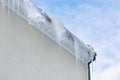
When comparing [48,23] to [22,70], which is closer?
[22,70]

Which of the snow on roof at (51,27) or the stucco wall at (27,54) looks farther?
the snow on roof at (51,27)

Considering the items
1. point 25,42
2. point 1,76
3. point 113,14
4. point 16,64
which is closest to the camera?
point 1,76

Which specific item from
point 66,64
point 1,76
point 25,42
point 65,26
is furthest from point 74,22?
point 1,76

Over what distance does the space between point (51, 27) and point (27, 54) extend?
1.51 feet

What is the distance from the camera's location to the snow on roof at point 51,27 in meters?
2.88

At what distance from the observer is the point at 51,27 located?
3221mm

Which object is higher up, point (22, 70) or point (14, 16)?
point (14, 16)

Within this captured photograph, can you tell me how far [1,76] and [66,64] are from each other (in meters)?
1.15

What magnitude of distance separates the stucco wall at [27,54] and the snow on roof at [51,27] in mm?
52

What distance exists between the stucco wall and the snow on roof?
0.17 feet

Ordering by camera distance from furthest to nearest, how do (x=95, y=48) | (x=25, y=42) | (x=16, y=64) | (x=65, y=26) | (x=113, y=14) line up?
(x=113, y=14) → (x=95, y=48) → (x=65, y=26) → (x=25, y=42) → (x=16, y=64)

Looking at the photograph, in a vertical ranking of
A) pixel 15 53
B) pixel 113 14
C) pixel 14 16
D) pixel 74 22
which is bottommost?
pixel 15 53

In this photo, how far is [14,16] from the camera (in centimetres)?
284

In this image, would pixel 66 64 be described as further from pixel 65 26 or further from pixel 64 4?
pixel 64 4
